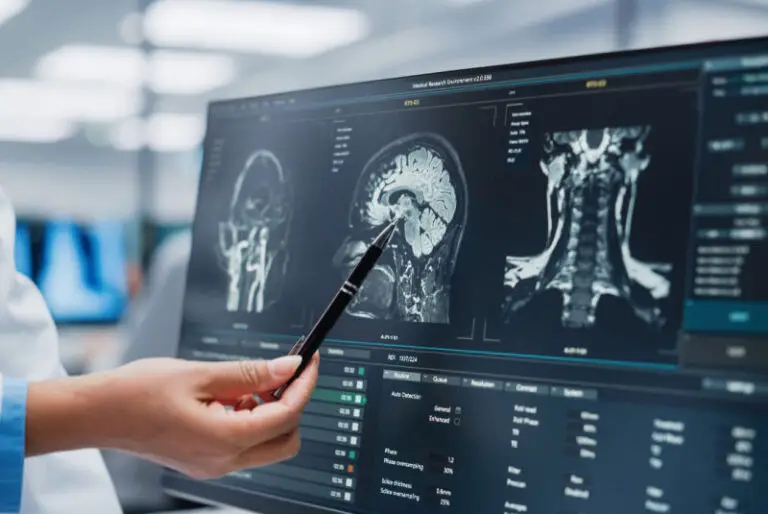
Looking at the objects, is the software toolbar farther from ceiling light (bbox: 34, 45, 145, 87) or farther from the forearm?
ceiling light (bbox: 34, 45, 145, 87)

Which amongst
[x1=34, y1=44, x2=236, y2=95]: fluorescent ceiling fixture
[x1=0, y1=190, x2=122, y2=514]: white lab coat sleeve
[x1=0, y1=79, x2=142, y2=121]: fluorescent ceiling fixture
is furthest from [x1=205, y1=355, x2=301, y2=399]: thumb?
[x1=0, y1=79, x2=142, y2=121]: fluorescent ceiling fixture

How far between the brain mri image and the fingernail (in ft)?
0.30

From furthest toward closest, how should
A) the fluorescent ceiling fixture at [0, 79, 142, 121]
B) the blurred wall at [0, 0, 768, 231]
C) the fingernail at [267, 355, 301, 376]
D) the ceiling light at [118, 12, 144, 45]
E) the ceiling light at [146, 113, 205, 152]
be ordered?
the ceiling light at [146, 113, 205, 152], the fluorescent ceiling fixture at [0, 79, 142, 121], the ceiling light at [118, 12, 144, 45], the blurred wall at [0, 0, 768, 231], the fingernail at [267, 355, 301, 376]

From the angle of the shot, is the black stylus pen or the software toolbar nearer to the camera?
the software toolbar

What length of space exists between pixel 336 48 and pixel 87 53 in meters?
1.53

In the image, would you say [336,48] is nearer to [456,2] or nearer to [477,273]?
[456,2]

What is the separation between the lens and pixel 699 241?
51 centimetres

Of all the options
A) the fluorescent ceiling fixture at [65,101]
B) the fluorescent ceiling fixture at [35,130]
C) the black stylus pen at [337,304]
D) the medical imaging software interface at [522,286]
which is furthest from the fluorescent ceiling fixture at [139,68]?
the black stylus pen at [337,304]

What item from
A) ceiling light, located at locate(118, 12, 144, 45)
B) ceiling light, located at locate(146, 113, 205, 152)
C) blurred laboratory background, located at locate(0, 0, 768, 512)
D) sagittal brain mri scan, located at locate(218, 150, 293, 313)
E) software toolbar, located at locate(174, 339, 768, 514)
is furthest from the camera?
ceiling light, located at locate(146, 113, 205, 152)

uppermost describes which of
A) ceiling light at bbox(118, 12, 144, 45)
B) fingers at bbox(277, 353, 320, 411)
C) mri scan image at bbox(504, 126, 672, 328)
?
ceiling light at bbox(118, 12, 144, 45)

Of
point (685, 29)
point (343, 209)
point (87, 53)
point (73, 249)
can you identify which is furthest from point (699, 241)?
point (87, 53)

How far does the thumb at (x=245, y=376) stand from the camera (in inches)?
23.0

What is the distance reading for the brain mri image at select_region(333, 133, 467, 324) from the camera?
0.62 meters

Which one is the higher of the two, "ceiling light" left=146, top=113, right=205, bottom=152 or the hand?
"ceiling light" left=146, top=113, right=205, bottom=152
